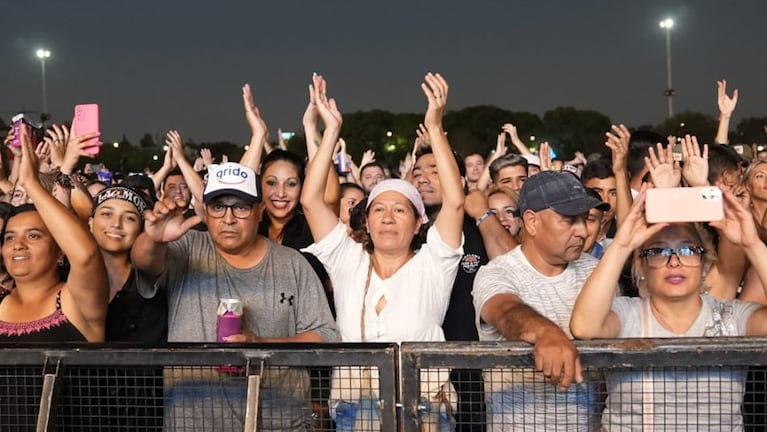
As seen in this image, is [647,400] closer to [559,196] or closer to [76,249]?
[559,196]

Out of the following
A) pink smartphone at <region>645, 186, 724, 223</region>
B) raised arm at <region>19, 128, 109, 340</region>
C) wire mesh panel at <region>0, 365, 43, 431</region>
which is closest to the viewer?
pink smartphone at <region>645, 186, 724, 223</region>

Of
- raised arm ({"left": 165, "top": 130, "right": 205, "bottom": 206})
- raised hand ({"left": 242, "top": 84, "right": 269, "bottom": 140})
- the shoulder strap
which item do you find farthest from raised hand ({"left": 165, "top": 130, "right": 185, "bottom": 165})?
the shoulder strap

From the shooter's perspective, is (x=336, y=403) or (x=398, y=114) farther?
(x=398, y=114)

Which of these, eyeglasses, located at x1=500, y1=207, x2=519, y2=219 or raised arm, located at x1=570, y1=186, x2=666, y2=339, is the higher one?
eyeglasses, located at x1=500, y1=207, x2=519, y2=219

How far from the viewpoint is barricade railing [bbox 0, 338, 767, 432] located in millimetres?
2656

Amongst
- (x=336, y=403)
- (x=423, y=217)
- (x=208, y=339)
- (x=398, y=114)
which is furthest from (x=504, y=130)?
(x=398, y=114)

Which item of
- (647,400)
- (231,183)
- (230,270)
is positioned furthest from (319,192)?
(647,400)

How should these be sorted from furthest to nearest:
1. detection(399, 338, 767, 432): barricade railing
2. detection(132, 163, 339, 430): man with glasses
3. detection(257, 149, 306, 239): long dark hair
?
detection(257, 149, 306, 239): long dark hair < detection(132, 163, 339, 430): man with glasses < detection(399, 338, 767, 432): barricade railing

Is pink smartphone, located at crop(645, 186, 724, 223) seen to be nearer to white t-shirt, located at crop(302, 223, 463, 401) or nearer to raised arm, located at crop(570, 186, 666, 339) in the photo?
raised arm, located at crop(570, 186, 666, 339)

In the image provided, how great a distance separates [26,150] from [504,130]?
707 cm

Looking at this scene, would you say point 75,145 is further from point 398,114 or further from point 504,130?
point 398,114

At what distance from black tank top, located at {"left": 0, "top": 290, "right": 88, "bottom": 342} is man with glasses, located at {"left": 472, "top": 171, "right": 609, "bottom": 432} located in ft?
5.79

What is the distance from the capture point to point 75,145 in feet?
14.1

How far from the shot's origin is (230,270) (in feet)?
12.7
